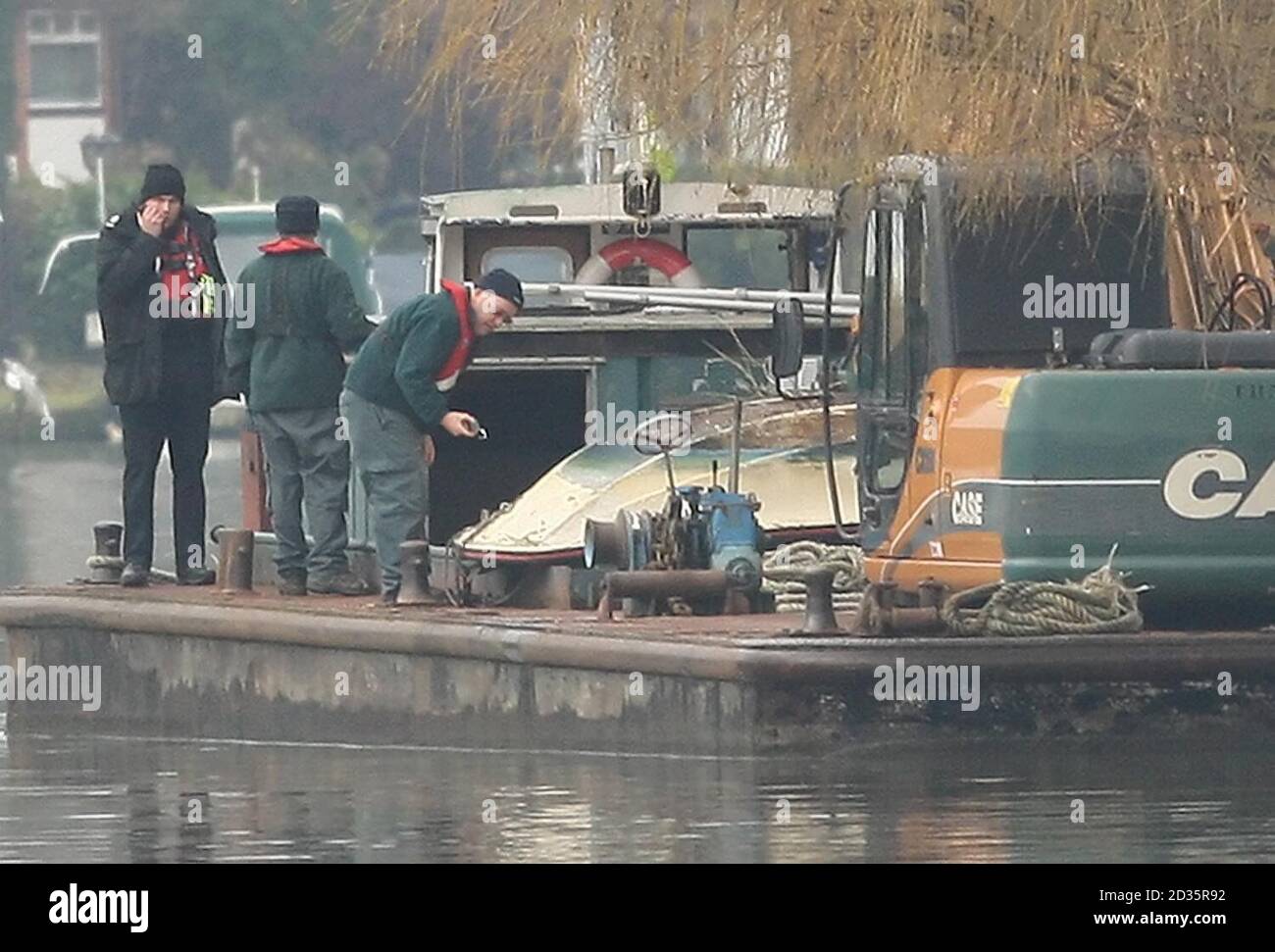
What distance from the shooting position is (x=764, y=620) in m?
15.7

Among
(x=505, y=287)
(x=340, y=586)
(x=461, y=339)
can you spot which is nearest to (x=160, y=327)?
(x=340, y=586)

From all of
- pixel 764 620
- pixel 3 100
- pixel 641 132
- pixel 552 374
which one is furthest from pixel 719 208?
pixel 3 100

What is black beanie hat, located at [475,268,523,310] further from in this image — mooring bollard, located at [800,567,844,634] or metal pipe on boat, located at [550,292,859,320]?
mooring bollard, located at [800,567,844,634]

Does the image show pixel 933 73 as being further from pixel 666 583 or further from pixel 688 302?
pixel 688 302

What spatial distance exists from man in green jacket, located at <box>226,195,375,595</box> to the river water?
35.4 inches

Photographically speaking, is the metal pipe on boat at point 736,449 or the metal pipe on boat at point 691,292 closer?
the metal pipe on boat at point 736,449

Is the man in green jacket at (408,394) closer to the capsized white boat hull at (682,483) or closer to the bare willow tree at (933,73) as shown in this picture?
the capsized white boat hull at (682,483)

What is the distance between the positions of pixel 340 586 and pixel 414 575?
755mm

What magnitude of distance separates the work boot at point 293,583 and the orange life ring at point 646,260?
2.11m

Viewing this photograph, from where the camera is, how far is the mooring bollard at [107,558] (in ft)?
59.4

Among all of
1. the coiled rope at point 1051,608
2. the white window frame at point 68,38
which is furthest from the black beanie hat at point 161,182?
the white window frame at point 68,38

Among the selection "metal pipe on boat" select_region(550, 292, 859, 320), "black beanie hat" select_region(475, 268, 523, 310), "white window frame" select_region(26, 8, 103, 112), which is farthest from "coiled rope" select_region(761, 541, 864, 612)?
"white window frame" select_region(26, 8, 103, 112)

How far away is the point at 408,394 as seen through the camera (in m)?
16.3

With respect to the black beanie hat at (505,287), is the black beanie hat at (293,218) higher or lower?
higher
